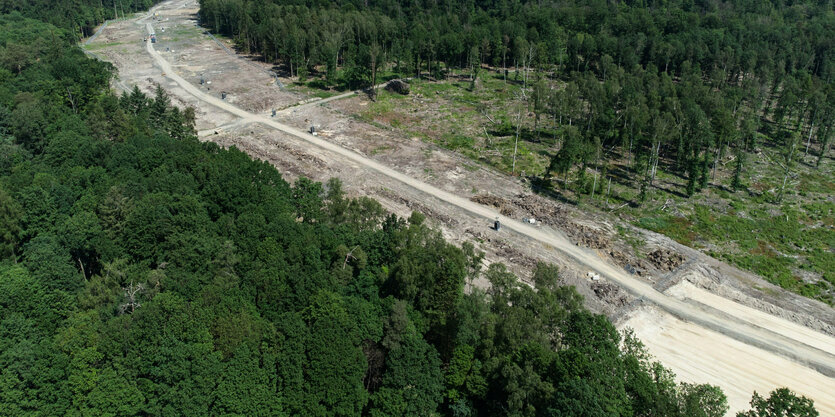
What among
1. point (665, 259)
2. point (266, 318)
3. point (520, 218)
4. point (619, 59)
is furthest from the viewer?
point (619, 59)

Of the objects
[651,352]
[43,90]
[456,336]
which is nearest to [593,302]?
[651,352]

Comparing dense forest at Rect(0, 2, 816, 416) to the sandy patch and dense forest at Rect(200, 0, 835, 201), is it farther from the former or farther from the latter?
dense forest at Rect(200, 0, 835, 201)

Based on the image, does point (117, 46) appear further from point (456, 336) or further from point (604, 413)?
point (604, 413)

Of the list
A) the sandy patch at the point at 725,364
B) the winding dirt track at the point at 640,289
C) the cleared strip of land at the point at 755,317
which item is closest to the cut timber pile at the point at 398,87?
the winding dirt track at the point at 640,289

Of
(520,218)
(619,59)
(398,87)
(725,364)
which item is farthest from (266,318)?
(619,59)

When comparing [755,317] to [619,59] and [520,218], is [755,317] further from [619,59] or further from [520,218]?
[619,59]

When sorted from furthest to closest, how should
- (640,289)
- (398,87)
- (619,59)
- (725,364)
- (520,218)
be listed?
(619,59), (398,87), (520,218), (640,289), (725,364)
